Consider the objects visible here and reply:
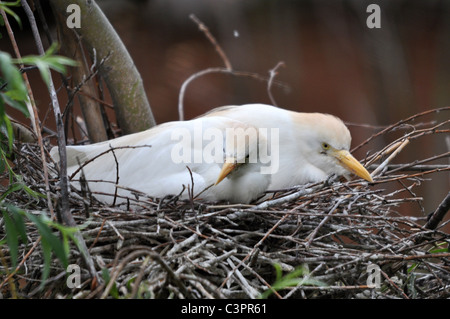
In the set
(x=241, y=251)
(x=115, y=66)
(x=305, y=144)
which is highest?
(x=115, y=66)

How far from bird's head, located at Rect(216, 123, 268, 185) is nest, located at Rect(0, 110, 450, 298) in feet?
0.40

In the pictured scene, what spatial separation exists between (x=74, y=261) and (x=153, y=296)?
0.79 ft

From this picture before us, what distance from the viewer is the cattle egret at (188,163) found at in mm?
1567

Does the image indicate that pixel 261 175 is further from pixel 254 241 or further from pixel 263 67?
pixel 263 67

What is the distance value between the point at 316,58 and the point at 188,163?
208 centimetres

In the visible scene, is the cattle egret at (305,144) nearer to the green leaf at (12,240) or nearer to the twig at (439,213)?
the twig at (439,213)

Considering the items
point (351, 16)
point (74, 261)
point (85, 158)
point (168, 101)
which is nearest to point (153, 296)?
point (74, 261)

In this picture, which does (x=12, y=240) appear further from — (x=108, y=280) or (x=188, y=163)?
(x=188, y=163)

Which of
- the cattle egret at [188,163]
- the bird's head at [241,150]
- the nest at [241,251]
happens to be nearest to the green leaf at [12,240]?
the nest at [241,251]

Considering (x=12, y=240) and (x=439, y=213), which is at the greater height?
(x=12, y=240)

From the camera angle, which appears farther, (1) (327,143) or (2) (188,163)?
(1) (327,143)

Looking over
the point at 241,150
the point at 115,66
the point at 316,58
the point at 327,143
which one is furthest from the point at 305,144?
the point at 316,58

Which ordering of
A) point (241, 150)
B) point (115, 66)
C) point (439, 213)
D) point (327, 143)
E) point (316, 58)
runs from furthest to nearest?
point (316, 58) < point (115, 66) < point (327, 143) < point (241, 150) < point (439, 213)

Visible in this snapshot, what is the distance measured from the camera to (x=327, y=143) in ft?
5.76
